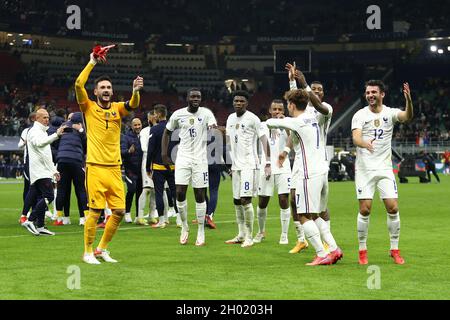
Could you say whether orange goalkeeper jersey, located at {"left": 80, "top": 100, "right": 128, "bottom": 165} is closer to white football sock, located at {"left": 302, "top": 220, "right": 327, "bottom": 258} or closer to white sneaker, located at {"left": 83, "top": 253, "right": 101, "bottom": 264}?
white sneaker, located at {"left": 83, "top": 253, "right": 101, "bottom": 264}

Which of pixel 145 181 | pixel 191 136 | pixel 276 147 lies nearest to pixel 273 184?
pixel 276 147

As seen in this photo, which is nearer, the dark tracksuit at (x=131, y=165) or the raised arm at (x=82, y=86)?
the raised arm at (x=82, y=86)

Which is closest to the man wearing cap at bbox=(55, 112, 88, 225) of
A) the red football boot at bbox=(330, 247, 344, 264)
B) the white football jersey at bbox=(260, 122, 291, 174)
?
the white football jersey at bbox=(260, 122, 291, 174)

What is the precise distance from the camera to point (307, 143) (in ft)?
38.9

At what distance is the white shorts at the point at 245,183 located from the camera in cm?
1461

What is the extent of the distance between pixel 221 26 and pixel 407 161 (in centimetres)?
3069

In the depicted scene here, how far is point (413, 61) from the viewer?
231 feet

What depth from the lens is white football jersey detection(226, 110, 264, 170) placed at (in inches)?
579

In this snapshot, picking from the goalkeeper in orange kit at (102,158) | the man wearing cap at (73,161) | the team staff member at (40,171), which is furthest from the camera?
the man wearing cap at (73,161)

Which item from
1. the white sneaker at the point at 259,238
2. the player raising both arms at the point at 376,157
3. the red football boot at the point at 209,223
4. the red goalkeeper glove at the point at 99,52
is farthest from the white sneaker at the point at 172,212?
the player raising both arms at the point at 376,157

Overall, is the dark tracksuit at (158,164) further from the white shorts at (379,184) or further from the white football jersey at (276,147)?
the white shorts at (379,184)

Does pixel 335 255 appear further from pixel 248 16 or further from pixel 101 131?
pixel 248 16

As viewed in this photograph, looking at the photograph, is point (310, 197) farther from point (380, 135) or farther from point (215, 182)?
point (215, 182)

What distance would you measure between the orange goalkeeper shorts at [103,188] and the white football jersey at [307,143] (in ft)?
7.42
